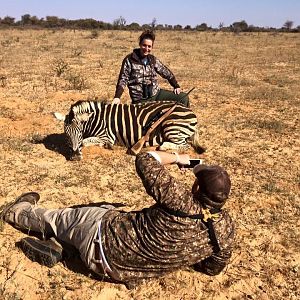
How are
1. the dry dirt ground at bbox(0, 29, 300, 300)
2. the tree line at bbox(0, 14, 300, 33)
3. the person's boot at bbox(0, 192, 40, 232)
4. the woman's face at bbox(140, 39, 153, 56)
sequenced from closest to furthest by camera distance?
the dry dirt ground at bbox(0, 29, 300, 300) < the person's boot at bbox(0, 192, 40, 232) < the woman's face at bbox(140, 39, 153, 56) < the tree line at bbox(0, 14, 300, 33)

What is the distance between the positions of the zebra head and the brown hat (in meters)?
3.50

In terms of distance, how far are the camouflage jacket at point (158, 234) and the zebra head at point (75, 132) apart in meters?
2.90

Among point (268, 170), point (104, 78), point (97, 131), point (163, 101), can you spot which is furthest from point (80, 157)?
point (104, 78)

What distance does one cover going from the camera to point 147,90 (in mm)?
7008

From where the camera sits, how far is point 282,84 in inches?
482

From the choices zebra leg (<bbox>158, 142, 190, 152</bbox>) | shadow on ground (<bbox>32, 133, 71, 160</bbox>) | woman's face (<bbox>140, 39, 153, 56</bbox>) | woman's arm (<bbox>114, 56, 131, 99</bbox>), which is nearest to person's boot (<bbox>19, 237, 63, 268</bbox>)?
shadow on ground (<bbox>32, 133, 71, 160</bbox>)

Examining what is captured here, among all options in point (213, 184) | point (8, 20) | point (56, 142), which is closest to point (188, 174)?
point (56, 142)

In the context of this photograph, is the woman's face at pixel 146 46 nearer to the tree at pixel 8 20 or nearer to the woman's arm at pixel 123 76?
the woman's arm at pixel 123 76

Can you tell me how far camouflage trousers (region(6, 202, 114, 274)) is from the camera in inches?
137

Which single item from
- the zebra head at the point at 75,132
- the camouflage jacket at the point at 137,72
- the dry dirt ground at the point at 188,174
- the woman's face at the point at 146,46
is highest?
the woman's face at the point at 146,46

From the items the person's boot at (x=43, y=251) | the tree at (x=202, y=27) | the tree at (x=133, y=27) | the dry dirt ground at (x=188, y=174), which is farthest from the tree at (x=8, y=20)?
the person's boot at (x=43, y=251)

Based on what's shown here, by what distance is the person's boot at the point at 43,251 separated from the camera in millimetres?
3737

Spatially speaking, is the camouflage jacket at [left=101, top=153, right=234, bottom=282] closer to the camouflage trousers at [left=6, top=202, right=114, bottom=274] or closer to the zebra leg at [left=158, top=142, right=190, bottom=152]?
the camouflage trousers at [left=6, top=202, right=114, bottom=274]

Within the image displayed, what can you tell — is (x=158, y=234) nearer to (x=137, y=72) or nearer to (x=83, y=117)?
(x=83, y=117)
